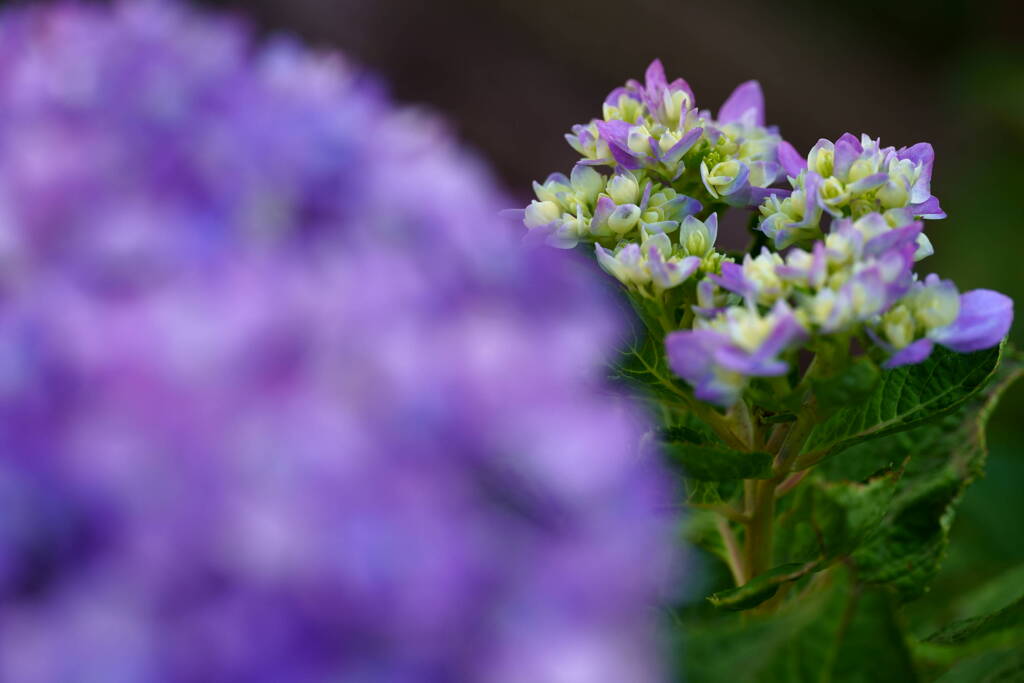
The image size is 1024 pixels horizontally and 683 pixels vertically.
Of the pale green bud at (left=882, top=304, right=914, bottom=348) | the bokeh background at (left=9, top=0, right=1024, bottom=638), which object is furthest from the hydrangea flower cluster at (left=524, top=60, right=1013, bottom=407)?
the bokeh background at (left=9, top=0, right=1024, bottom=638)

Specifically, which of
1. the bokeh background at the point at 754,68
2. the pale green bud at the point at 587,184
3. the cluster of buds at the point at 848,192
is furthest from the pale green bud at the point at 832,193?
the bokeh background at the point at 754,68

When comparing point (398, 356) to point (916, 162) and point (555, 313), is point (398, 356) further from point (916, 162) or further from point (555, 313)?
point (916, 162)

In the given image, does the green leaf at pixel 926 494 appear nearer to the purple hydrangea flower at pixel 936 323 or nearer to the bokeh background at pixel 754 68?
the purple hydrangea flower at pixel 936 323

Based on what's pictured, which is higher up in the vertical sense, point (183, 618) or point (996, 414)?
→ point (996, 414)

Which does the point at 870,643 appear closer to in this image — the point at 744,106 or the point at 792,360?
the point at 792,360

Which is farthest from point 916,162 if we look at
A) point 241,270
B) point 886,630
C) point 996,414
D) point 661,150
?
point 996,414

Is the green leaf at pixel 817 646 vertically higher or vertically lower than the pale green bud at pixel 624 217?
lower

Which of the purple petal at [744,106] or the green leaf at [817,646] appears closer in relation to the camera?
the green leaf at [817,646]
